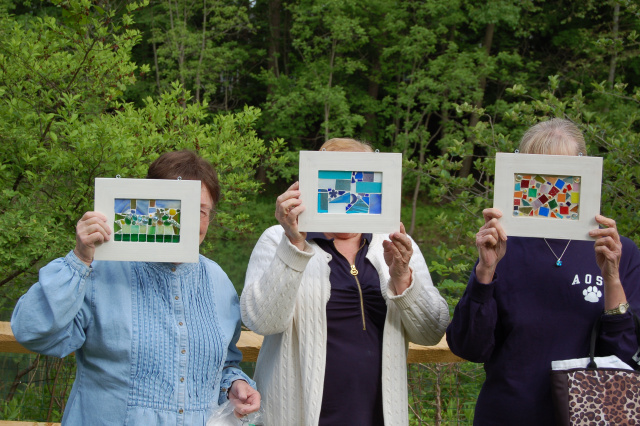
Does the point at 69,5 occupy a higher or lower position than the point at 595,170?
Answer: higher

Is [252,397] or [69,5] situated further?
[69,5]

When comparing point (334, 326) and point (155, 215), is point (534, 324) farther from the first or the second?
point (155, 215)

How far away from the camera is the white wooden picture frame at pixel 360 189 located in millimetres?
2322

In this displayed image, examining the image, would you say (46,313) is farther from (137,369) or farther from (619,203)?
(619,203)

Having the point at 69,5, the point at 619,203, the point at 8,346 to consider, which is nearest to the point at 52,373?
the point at 8,346

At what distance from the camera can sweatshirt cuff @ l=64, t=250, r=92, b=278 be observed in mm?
2029

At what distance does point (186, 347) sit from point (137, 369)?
17 centimetres

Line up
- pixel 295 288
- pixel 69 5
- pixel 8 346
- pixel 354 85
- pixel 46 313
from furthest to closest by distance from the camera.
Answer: pixel 354 85 < pixel 69 5 < pixel 8 346 < pixel 295 288 < pixel 46 313

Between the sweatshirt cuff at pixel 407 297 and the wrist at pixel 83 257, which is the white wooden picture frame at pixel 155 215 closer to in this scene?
the wrist at pixel 83 257

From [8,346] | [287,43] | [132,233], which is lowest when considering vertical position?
[8,346]

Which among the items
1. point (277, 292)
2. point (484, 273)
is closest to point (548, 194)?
point (484, 273)

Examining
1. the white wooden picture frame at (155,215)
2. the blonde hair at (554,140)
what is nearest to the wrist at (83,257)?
the white wooden picture frame at (155,215)

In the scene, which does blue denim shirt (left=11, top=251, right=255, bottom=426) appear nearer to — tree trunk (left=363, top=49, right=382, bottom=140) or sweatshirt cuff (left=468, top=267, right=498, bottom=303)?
sweatshirt cuff (left=468, top=267, right=498, bottom=303)

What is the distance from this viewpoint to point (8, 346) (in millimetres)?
3145
